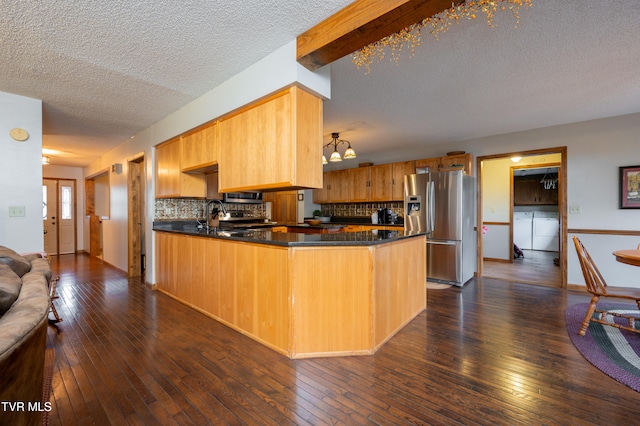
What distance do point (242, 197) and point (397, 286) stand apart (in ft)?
10.8

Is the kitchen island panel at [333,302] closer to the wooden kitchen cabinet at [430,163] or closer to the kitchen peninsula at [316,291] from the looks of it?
the kitchen peninsula at [316,291]

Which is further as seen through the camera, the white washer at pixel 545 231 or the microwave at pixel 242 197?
the white washer at pixel 545 231

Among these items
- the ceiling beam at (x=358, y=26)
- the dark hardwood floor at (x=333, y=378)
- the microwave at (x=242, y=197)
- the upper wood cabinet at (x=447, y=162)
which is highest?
the ceiling beam at (x=358, y=26)

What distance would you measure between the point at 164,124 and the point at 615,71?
16.5 feet

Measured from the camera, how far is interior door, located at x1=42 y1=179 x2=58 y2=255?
714 centimetres

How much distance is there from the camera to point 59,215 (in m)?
7.38

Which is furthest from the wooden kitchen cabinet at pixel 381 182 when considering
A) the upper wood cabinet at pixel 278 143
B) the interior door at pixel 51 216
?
the interior door at pixel 51 216

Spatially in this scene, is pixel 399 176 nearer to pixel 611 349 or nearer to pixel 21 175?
pixel 611 349

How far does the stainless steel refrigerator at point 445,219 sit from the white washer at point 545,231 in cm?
474

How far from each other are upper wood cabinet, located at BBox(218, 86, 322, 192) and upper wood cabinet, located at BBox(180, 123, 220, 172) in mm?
424

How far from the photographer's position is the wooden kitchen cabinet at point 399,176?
5629 mm

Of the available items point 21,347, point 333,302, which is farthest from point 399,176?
point 21,347

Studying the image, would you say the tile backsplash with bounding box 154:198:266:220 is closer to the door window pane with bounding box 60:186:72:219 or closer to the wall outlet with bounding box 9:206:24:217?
the wall outlet with bounding box 9:206:24:217

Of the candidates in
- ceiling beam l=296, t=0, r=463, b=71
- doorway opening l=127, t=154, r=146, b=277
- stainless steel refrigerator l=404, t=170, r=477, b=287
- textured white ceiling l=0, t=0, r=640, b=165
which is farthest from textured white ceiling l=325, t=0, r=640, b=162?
doorway opening l=127, t=154, r=146, b=277
